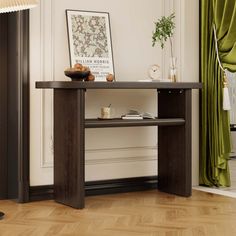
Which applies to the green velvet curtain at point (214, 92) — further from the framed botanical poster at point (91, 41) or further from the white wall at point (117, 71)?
the framed botanical poster at point (91, 41)

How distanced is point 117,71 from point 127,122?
2.28 feet

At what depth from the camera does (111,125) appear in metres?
4.01

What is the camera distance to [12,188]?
4.29 metres

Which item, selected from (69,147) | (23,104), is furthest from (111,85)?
(23,104)

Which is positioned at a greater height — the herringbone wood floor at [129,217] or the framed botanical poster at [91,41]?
the framed botanical poster at [91,41]

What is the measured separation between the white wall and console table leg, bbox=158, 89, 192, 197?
0.18 meters

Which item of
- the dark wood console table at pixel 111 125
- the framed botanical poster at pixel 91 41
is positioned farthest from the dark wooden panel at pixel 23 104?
the framed botanical poster at pixel 91 41

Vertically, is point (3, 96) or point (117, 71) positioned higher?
point (117, 71)

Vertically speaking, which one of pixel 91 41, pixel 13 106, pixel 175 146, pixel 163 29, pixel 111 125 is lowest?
pixel 175 146

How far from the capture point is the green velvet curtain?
15.5 feet

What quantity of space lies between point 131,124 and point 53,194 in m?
0.86

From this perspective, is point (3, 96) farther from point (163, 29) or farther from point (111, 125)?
point (163, 29)

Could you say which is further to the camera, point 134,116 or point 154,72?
point 154,72

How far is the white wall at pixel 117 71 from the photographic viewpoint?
14.0 feet
